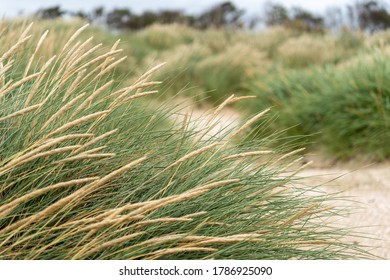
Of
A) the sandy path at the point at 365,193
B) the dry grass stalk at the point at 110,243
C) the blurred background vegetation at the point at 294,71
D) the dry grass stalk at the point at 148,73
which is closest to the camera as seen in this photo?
the dry grass stalk at the point at 110,243

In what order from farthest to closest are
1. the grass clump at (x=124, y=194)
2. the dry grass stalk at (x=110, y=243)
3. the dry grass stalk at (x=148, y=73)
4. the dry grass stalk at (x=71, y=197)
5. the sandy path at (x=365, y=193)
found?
1. the sandy path at (x=365, y=193)
2. the dry grass stalk at (x=148, y=73)
3. the grass clump at (x=124, y=194)
4. the dry grass stalk at (x=110, y=243)
5. the dry grass stalk at (x=71, y=197)

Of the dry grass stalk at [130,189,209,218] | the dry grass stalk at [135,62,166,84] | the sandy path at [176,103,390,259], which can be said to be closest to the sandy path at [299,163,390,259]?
the sandy path at [176,103,390,259]

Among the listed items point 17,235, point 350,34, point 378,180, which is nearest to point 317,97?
point 378,180

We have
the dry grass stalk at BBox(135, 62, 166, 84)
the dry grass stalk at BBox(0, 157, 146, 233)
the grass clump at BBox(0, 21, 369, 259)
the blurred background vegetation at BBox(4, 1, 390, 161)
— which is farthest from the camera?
the blurred background vegetation at BBox(4, 1, 390, 161)

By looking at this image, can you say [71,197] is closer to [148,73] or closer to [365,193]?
[148,73]

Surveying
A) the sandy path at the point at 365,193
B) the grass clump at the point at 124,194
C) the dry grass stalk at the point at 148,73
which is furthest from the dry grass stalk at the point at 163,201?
the sandy path at the point at 365,193

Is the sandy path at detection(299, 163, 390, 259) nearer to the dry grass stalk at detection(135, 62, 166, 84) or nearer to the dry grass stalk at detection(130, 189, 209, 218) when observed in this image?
the dry grass stalk at detection(135, 62, 166, 84)

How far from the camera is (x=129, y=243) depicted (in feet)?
5.40

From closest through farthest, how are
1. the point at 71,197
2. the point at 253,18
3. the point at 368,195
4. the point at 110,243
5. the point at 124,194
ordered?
1. the point at 71,197
2. the point at 110,243
3. the point at 124,194
4. the point at 368,195
5. the point at 253,18

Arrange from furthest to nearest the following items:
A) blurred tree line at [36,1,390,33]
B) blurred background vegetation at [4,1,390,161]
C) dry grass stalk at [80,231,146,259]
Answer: blurred tree line at [36,1,390,33] → blurred background vegetation at [4,1,390,161] → dry grass stalk at [80,231,146,259]

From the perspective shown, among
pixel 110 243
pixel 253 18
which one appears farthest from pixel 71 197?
pixel 253 18

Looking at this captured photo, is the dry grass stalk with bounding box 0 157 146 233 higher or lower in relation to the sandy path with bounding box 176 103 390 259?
higher

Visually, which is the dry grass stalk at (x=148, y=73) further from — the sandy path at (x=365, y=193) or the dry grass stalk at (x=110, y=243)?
the sandy path at (x=365, y=193)

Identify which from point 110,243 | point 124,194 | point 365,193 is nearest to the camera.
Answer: point 110,243
